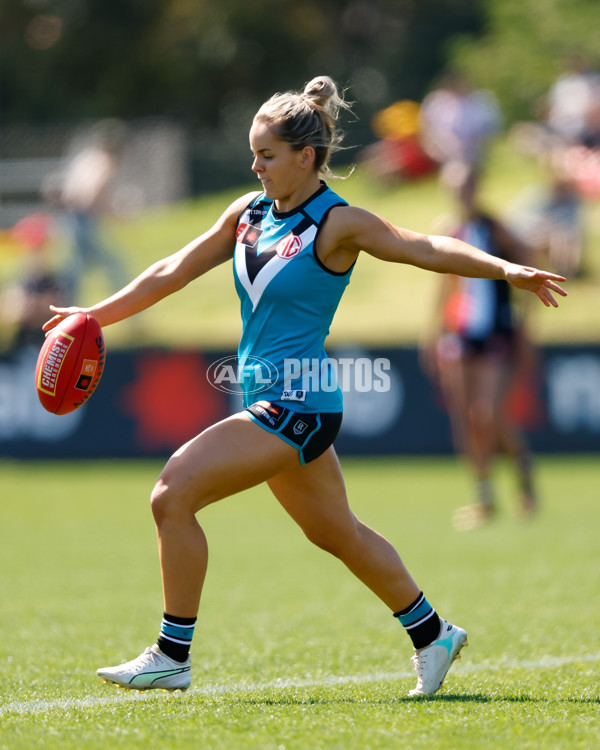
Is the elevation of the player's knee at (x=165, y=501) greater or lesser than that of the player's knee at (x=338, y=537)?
greater

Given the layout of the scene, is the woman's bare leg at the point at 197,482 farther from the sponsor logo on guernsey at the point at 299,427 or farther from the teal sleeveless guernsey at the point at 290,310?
the teal sleeveless guernsey at the point at 290,310

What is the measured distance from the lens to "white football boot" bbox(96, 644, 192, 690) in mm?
4184

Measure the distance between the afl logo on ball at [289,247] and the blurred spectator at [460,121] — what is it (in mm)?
15367

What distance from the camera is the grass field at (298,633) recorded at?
375cm

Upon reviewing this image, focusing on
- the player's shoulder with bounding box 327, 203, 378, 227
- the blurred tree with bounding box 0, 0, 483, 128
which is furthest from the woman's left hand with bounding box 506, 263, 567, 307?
the blurred tree with bounding box 0, 0, 483, 128

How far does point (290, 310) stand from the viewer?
4289 mm

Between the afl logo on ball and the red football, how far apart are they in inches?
30.7

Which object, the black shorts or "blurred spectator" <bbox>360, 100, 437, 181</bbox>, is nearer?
the black shorts

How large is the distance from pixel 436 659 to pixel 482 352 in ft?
18.1

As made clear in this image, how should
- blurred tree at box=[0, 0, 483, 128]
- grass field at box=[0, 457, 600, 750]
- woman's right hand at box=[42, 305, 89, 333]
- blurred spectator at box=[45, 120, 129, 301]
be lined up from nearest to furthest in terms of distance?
grass field at box=[0, 457, 600, 750] → woman's right hand at box=[42, 305, 89, 333] → blurred spectator at box=[45, 120, 129, 301] → blurred tree at box=[0, 0, 483, 128]

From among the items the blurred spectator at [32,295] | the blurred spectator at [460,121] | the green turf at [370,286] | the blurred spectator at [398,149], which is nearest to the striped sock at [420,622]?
the green turf at [370,286]

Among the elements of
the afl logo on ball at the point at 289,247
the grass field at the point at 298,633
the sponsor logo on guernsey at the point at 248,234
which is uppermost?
the sponsor logo on guernsey at the point at 248,234

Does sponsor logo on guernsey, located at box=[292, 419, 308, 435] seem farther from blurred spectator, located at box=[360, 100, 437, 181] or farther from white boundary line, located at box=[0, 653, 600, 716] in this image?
blurred spectator, located at box=[360, 100, 437, 181]

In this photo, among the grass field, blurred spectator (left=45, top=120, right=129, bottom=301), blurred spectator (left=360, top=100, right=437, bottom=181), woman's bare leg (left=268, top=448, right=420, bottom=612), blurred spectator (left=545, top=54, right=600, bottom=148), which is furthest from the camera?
blurred spectator (left=360, top=100, right=437, bottom=181)
